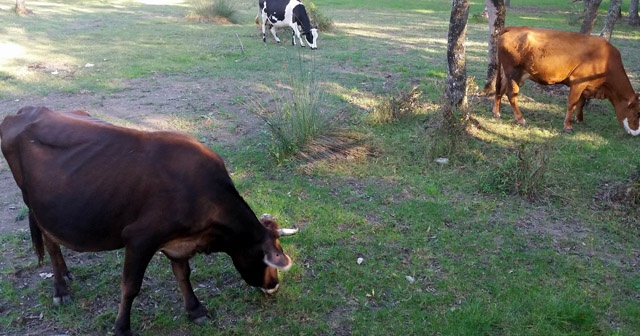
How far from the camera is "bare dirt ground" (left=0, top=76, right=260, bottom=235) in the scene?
771 cm

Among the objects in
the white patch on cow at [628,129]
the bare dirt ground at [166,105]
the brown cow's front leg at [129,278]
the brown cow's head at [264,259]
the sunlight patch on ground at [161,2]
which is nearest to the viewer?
the brown cow's front leg at [129,278]

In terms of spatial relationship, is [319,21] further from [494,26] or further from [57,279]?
[57,279]

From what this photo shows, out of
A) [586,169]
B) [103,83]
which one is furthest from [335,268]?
[103,83]

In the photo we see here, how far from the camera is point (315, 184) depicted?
5984 mm

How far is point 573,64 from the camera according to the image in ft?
25.7

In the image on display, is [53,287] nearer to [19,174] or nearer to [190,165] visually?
[19,174]

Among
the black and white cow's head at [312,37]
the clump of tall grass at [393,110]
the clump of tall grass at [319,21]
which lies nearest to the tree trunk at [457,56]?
the clump of tall grass at [393,110]

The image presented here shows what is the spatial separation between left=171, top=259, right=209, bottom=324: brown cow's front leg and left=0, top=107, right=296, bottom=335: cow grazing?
0.17 metres

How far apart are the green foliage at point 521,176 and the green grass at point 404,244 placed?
0.27 feet

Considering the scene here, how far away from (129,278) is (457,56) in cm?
554

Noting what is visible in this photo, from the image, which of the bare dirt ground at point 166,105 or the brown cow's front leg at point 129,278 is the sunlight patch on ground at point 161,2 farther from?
the brown cow's front leg at point 129,278

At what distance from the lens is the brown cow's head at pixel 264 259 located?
359cm

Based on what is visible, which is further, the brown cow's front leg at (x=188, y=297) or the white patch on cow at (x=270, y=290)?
the white patch on cow at (x=270, y=290)

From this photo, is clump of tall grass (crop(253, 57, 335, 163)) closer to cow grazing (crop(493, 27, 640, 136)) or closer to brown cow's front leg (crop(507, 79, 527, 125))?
brown cow's front leg (crop(507, 79, 527, 125))
